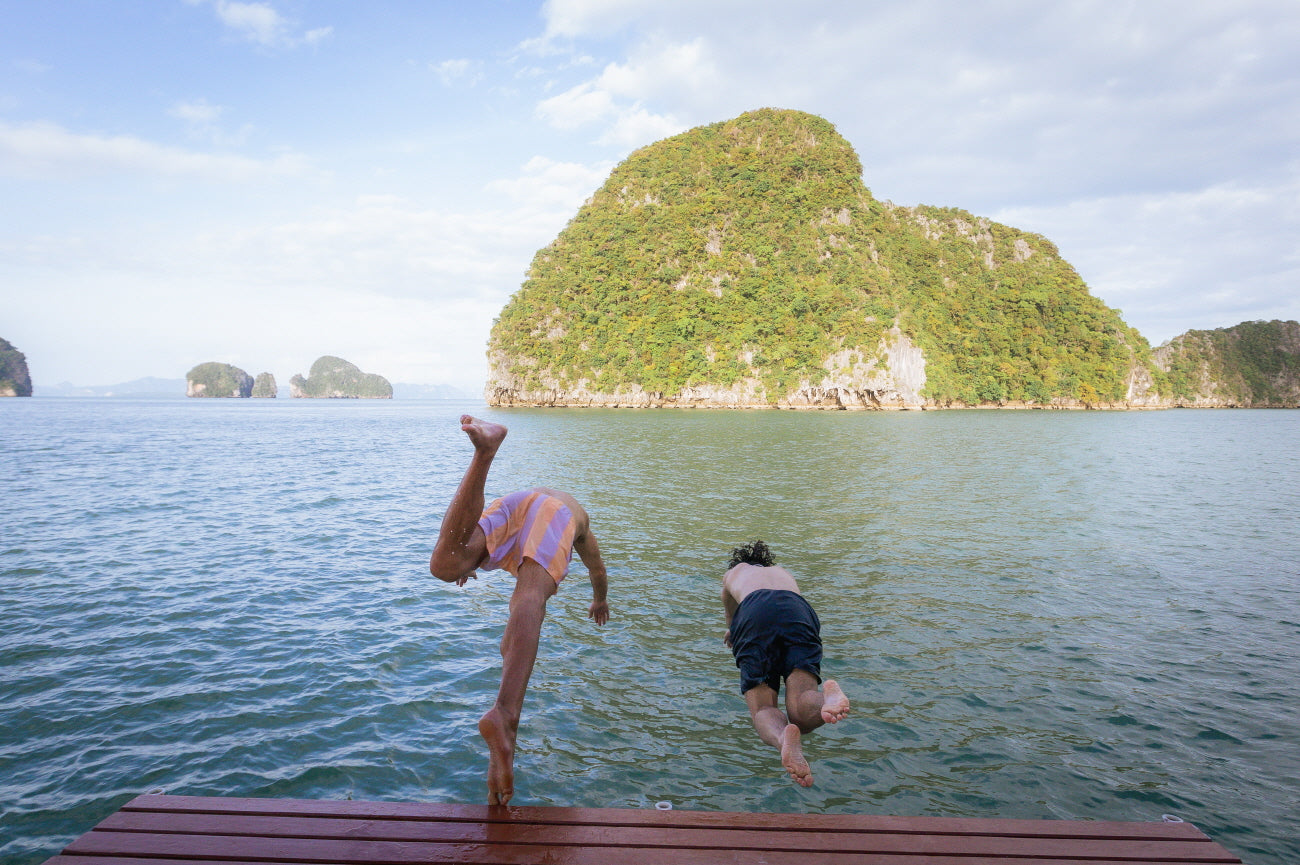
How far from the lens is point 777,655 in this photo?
4434 millimetres

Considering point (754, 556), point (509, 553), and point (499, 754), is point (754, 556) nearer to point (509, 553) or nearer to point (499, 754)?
point (509, 553)

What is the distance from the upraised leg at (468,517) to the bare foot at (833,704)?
2245 mm

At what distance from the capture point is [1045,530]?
1443 cm

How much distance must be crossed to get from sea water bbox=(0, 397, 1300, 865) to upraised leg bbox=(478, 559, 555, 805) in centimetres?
173

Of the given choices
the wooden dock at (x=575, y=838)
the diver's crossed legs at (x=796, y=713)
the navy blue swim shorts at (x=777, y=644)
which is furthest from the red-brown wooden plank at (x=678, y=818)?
the navy blue swim shorts at (x=777, y=644)

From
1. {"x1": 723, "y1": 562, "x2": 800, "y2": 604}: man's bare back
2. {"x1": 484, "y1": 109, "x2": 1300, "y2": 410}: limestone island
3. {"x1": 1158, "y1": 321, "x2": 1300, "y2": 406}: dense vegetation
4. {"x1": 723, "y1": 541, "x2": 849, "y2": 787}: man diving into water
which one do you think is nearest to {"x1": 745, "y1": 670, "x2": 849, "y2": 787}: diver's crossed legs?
{"x1": 723, "y1": 541, "x2": 849, "y2": 787}: man diving into water

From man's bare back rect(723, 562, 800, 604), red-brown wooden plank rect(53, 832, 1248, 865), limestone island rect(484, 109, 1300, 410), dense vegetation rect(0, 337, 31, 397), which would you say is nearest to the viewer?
red-brown wooden plank rect(53, 832, 1248, 865)

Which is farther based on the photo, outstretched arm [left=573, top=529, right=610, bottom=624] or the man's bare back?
the man's bare back

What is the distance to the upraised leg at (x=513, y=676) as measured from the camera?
10.4 ft

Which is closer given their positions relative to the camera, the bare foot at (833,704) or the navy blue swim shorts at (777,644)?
the bare foot at (833,704)

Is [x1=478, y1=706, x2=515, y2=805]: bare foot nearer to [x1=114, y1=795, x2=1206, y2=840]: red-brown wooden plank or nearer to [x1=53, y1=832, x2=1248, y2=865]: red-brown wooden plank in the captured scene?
[x1=114, y1=795, x2=1206, y2=840]: red-brown wooden plank

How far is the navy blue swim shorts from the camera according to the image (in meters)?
4.35

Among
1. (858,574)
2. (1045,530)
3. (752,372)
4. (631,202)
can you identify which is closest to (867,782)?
(858,574)

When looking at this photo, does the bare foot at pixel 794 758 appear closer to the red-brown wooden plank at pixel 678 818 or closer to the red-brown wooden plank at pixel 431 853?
the red-brown wooden plank at pixel 678 818
